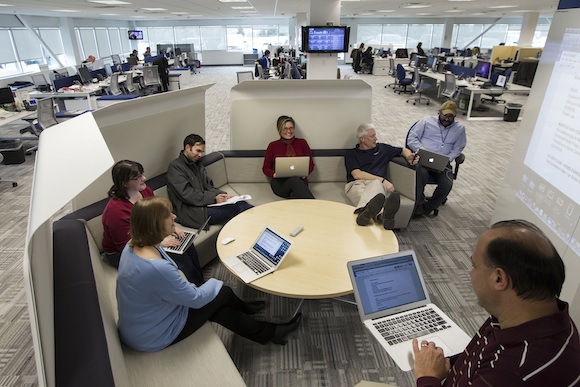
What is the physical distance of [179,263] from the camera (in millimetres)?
2525

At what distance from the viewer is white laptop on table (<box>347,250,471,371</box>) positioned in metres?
1.62

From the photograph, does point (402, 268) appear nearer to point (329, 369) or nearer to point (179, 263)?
point (329, 369)

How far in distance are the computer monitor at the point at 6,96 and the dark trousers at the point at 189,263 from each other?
583cm

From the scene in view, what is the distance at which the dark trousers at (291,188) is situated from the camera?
11.6ft

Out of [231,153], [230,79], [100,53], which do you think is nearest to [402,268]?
[231,153]

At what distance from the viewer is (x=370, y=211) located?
9.00ft

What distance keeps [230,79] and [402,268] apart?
14789 mm

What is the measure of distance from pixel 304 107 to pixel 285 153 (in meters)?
0.61

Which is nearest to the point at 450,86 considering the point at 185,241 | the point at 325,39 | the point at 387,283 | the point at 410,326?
the point at 325,39

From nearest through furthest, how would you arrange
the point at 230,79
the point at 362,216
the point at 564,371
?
1. the point at 564,371
2. the point at 362,216
3. the point at 230,79

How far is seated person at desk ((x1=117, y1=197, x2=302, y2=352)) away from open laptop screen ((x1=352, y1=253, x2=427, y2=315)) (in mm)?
819

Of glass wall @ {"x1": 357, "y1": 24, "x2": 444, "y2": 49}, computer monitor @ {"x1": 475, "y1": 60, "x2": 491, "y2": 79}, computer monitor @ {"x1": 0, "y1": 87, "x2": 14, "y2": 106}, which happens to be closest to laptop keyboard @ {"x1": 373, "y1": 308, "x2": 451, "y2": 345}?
computer monitor @ {"x1": 0, "y1": 87, "x2": 14, "y2": 106}

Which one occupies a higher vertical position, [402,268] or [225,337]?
[402,268]

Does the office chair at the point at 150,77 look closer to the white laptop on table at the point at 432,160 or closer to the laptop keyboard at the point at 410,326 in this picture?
the white laptop on table at the point at 432,160
